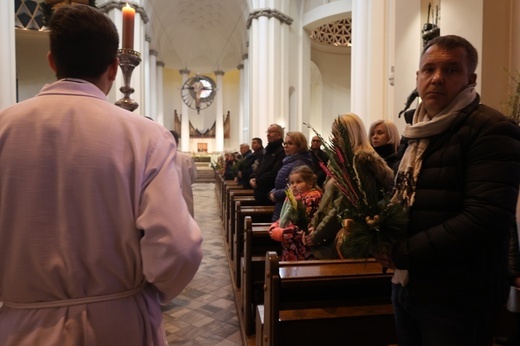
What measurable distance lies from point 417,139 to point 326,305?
1.15m

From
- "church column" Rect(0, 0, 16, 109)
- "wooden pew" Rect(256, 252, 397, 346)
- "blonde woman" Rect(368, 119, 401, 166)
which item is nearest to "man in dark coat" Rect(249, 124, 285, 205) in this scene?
"blonde woman" Rect(368, 119, 401, 166)

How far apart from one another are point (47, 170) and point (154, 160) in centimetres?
28

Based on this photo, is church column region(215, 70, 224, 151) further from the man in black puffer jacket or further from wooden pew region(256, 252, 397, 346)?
the man in black puffer jacket

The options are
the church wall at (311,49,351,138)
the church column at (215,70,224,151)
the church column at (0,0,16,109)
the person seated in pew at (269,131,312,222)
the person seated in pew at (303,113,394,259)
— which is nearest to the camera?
the person seated in pew at (303,113,394,259)

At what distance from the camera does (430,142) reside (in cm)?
136

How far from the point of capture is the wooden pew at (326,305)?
6.40 feet

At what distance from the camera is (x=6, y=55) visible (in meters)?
6.98

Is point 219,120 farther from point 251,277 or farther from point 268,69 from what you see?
point 251,277

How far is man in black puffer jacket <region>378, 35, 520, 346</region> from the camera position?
119 cm

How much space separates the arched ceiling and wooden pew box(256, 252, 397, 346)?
55.5 feet

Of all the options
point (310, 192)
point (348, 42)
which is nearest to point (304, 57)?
point (348, 42)

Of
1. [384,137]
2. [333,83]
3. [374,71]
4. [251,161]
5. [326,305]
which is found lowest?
[326,305]

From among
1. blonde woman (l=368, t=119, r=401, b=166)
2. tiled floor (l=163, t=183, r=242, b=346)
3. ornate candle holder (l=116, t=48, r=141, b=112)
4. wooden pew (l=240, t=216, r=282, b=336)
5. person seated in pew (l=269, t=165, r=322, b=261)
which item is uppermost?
ornate candle holder (l=116, t=48, r=141, b=112)

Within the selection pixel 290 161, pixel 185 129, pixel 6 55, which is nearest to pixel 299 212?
pixel 290 161
